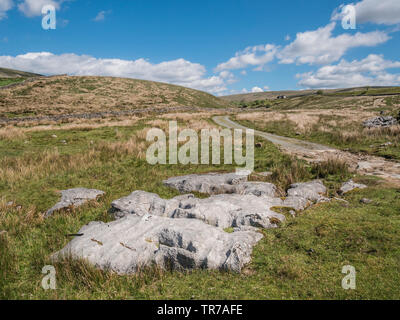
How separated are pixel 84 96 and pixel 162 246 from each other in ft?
294

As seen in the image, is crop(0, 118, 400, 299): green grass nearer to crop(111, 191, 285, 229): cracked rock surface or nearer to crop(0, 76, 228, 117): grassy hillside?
crop(111, 191, 285, 229): cracked rock surface

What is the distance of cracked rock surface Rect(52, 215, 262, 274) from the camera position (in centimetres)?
537

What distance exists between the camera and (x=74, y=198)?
940cm

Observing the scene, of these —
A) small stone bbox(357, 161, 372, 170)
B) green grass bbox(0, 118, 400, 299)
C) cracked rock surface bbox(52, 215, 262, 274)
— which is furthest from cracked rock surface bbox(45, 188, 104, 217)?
small stone bbox(357, 161, 372, 170)

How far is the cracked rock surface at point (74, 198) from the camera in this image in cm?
876

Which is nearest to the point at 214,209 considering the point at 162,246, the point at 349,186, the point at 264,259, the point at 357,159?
the point at 162,246

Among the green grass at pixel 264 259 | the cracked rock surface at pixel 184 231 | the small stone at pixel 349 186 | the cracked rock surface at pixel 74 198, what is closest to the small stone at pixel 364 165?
the green grass at pixel 264 259

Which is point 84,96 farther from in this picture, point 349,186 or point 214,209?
point 349,186

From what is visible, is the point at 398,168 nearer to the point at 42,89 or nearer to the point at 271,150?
the point at 271,150

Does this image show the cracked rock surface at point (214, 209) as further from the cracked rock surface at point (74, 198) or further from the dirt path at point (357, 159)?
the dirt path at point (357, 159)

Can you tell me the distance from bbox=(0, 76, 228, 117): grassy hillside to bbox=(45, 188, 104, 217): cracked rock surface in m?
53.4

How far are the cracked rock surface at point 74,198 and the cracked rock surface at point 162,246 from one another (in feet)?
8.70
